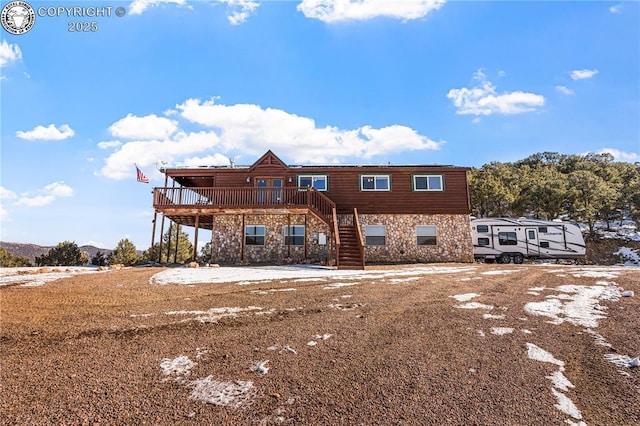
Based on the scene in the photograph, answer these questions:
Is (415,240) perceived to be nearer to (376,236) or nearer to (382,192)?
(376,236)

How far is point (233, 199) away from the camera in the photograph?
56.2 feet

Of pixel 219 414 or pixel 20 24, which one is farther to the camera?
pixel 20 24

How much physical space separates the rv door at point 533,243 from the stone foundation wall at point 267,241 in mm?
12721

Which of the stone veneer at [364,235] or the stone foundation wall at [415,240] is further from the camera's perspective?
the stone foundation wall at [415,240]

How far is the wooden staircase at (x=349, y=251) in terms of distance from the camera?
46.1 ft

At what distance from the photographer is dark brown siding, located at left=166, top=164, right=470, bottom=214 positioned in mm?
19250

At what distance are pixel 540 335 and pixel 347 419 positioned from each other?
3601mm

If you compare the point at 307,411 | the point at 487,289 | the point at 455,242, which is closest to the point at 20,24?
the point at 307,411

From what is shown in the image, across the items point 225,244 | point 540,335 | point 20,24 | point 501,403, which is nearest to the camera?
point 501,403

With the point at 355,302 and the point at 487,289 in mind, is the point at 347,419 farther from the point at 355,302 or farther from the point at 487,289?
the point at 487,289

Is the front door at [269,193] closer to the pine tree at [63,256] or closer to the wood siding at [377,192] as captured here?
the wood siding at [377,192]

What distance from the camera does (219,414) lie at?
301cm

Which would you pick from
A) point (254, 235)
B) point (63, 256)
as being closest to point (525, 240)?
point (254, 235)

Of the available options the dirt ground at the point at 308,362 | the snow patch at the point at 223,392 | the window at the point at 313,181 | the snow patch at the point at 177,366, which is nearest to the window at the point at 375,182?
the window at the point at 313,181
